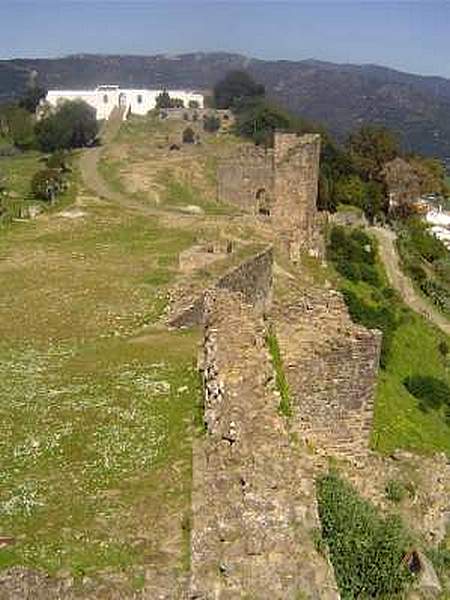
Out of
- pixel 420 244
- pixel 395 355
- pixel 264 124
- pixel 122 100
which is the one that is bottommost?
pixel 395 355

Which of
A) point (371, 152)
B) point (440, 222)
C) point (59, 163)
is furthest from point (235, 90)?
point (59, 163)

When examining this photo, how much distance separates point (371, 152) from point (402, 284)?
1394cm

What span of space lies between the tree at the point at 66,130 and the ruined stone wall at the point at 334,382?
139 feet

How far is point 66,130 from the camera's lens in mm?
52938

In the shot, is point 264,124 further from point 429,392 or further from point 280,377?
point 280,377

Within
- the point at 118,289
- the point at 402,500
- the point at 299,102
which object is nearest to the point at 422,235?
the point at 118,289

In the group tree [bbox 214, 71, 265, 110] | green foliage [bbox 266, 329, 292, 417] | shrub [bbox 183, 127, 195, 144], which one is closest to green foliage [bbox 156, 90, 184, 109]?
tree [bbox 214, 71, 265, 110]

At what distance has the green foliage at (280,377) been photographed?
9.57 meters

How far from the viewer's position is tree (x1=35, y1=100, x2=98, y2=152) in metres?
52.4

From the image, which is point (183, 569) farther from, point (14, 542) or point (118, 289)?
point (118, 289)

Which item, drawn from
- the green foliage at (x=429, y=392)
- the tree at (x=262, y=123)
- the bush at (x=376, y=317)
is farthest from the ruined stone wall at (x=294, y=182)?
the tree at (x=262, y=123)

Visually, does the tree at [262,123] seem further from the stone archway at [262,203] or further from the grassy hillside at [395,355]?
the stone archway at [262,203]

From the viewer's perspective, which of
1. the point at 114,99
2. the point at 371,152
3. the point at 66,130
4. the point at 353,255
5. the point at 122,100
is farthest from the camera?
the point at 122,100

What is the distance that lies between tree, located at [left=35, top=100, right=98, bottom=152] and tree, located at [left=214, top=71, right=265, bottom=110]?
1622cm
